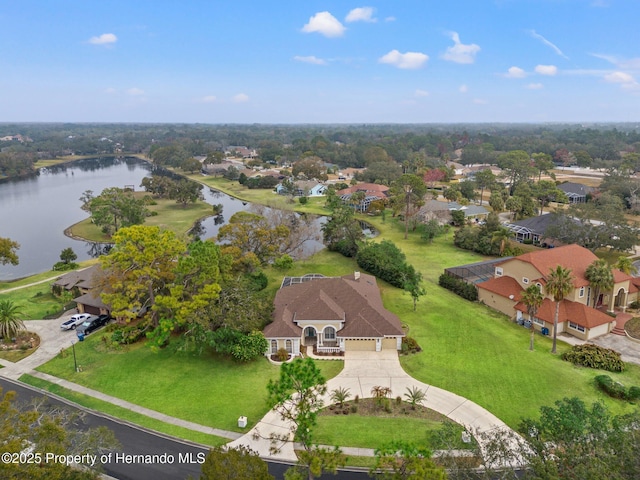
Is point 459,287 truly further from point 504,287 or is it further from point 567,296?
point 567,296

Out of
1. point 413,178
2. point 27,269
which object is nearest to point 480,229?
point 413,178

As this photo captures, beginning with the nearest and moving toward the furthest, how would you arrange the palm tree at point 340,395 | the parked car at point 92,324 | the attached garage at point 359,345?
the palm tree at point 340,395
the attached garage at point 359,345
the parked car at point 92,324

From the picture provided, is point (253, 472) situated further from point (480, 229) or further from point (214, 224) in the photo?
point (214, 224)

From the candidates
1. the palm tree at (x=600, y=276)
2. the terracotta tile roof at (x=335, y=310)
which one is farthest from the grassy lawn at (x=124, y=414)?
the palm tree at (x=600, y=276)

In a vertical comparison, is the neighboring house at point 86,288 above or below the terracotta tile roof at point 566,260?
below

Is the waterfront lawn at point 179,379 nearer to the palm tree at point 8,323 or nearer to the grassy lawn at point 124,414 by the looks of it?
the grassy lawn at point 124,414

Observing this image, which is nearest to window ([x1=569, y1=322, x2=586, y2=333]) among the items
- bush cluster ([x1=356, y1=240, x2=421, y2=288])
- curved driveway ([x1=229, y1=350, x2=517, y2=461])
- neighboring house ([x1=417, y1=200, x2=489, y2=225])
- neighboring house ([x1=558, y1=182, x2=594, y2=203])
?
bush cluster ([x1=356, y1=240, x2=421, y2=288])

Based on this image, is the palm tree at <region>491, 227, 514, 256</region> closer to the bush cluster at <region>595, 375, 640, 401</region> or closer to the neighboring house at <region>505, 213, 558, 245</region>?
the neighboring house at <region>505, 213, 558, 245</region>
